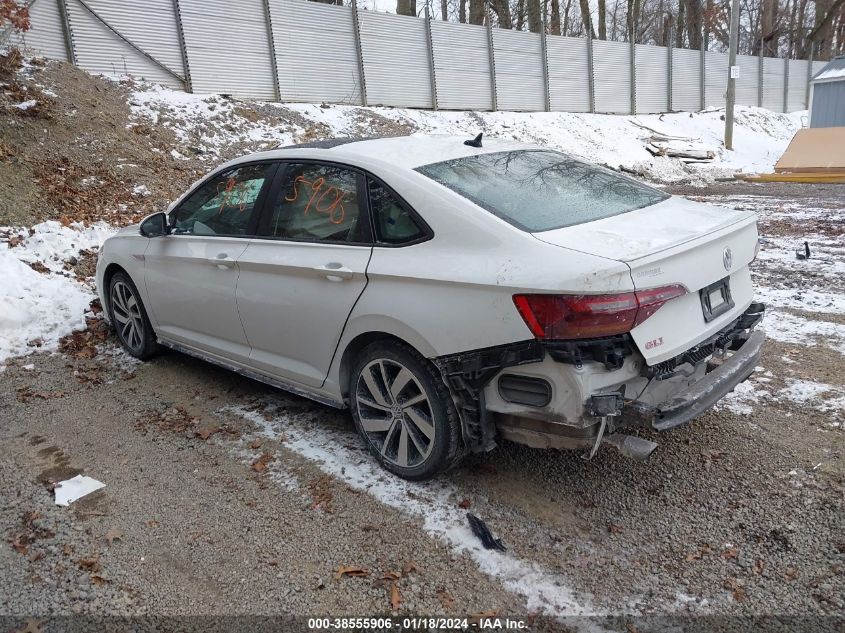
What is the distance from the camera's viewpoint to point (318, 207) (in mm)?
3936

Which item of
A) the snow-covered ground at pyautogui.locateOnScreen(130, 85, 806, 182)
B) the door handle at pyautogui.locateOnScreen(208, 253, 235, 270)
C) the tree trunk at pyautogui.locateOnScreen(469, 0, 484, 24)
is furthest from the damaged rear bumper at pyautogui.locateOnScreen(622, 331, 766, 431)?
the tree trunk at pyautogui.locateOnScreen(469, 0, 484, 24)

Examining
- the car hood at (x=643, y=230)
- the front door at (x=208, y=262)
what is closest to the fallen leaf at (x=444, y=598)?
the car hood at (x=643, y=230)

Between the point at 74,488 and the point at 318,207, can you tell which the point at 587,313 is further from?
the point at 74,488

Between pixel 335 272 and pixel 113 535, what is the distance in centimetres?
168

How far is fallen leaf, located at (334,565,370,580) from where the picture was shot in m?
2.94

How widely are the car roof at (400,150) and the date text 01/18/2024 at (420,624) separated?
223cm

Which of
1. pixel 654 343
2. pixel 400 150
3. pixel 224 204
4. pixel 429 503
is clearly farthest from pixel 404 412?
pixel 224 204

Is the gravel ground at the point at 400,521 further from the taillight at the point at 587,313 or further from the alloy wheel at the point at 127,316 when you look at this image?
the alloy wheel at the point at 127,316

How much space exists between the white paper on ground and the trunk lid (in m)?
2.74

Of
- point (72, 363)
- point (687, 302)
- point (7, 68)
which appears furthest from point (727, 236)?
point (7, 68)

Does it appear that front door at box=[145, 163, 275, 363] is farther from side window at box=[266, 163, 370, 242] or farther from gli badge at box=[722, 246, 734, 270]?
gli badge at box=[722, 246, 734, 270]

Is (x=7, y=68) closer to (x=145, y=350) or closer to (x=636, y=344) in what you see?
(x=145, y=350)

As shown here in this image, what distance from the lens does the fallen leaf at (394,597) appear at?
2.75 meters

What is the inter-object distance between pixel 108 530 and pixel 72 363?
2838 millimetres
